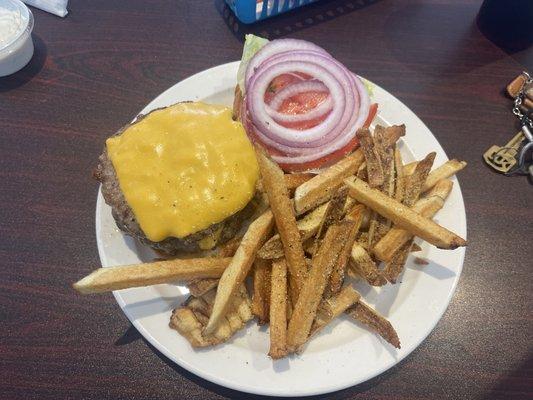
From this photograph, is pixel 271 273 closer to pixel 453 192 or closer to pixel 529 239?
pixel 453 192

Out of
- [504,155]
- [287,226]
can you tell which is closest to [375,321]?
[287,226]

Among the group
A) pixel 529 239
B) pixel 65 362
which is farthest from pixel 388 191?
pixel 65 362

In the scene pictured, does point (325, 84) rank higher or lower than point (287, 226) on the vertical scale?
higher

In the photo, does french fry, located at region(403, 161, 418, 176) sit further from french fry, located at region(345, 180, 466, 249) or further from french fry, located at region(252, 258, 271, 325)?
french fry, located at region(252, 258, 271, 325)

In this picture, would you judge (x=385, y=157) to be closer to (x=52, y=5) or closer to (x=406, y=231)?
(x=406, y=231)

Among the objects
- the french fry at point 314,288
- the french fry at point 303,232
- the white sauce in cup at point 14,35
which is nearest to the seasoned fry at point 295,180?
the french fry at point 303,232

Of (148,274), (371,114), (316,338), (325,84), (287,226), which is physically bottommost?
(316,338)

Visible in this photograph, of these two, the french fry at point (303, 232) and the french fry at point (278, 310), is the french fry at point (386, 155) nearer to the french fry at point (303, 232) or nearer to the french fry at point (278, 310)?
the french fry at point (303, 232)
